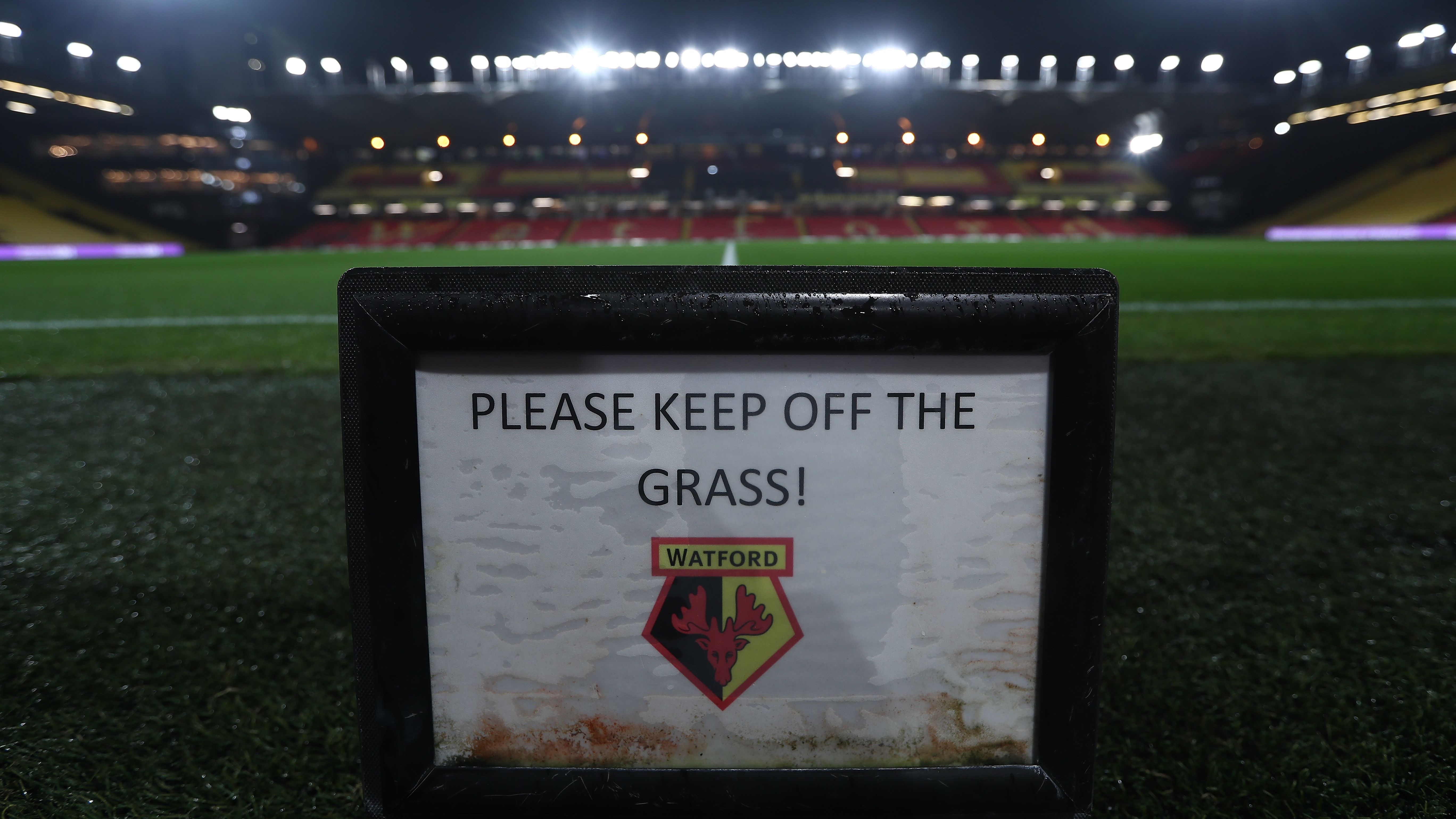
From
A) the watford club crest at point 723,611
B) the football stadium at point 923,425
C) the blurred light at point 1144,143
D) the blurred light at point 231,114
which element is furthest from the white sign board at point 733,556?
the blurred light at point 1144,143

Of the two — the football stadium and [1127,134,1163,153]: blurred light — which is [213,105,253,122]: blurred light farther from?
[1127,134,1163,153]: blurred light

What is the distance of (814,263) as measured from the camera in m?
4.77

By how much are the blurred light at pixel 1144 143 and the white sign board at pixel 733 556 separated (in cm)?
3886

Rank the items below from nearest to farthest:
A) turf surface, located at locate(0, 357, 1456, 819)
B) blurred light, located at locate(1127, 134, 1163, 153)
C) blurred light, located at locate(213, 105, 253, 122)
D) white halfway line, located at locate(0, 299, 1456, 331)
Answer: turf surface, located at locate(0, 357, 1456, 819)
white halfway line, located at locate(0, 299, 1456, 331)
blurred light, located at locate(213, 105, 253, 122)
blurred light, located at locate(1127, 134, 1163, 153)

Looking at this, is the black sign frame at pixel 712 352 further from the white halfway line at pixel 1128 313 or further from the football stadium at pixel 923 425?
the white halfway line at pixel 1128 313

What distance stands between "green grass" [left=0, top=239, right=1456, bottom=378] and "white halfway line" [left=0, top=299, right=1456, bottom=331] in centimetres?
13

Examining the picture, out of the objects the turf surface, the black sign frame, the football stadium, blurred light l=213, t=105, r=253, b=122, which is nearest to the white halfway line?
the football stadium

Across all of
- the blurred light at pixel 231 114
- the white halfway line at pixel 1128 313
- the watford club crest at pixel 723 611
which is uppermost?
Answer: the blurred light at pixel 231 114

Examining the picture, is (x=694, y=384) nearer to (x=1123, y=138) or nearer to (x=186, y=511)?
(x=186, y=511)

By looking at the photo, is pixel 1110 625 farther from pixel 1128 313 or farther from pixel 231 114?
pixel 231 114

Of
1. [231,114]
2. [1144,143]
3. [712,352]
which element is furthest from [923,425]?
[1144,143]

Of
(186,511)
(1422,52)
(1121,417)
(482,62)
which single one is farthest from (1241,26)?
(186,511)

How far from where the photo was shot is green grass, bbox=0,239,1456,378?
2965 mm

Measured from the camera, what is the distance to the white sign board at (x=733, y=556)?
54cm
